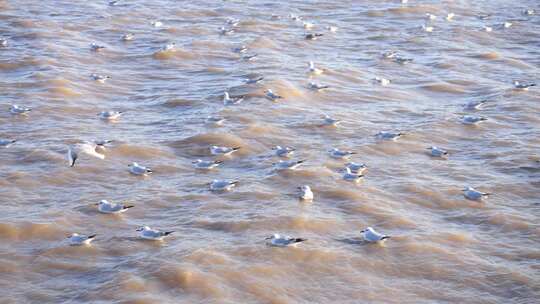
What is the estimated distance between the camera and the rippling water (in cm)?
1121

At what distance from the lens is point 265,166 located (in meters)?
15.1

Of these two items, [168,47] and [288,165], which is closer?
[288,165]

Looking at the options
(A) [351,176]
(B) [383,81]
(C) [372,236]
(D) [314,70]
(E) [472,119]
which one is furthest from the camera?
(D) [314,70]

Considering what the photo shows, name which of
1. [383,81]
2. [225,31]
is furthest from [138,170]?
[225,31]

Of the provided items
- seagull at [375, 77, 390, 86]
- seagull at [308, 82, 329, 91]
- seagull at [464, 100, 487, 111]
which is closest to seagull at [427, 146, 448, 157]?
seagull at [464, 100, 487, 111]

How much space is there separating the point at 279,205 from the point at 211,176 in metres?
1.70

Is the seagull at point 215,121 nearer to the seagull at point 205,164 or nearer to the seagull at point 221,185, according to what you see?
the seagull at point 205,164

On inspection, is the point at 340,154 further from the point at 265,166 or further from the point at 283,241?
the point at 283,241

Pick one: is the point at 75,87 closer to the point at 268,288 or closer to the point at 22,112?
the point at 22,112

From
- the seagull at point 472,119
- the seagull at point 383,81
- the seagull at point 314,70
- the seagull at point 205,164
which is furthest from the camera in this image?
the seagull at point 314,70

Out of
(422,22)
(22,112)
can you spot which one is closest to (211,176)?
(22,112)

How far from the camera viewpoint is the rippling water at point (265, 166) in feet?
36.8

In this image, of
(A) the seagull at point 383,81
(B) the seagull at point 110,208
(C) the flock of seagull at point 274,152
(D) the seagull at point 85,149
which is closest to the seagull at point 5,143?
(C) the flock of seagull at point 274,152

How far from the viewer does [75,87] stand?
19.2m
